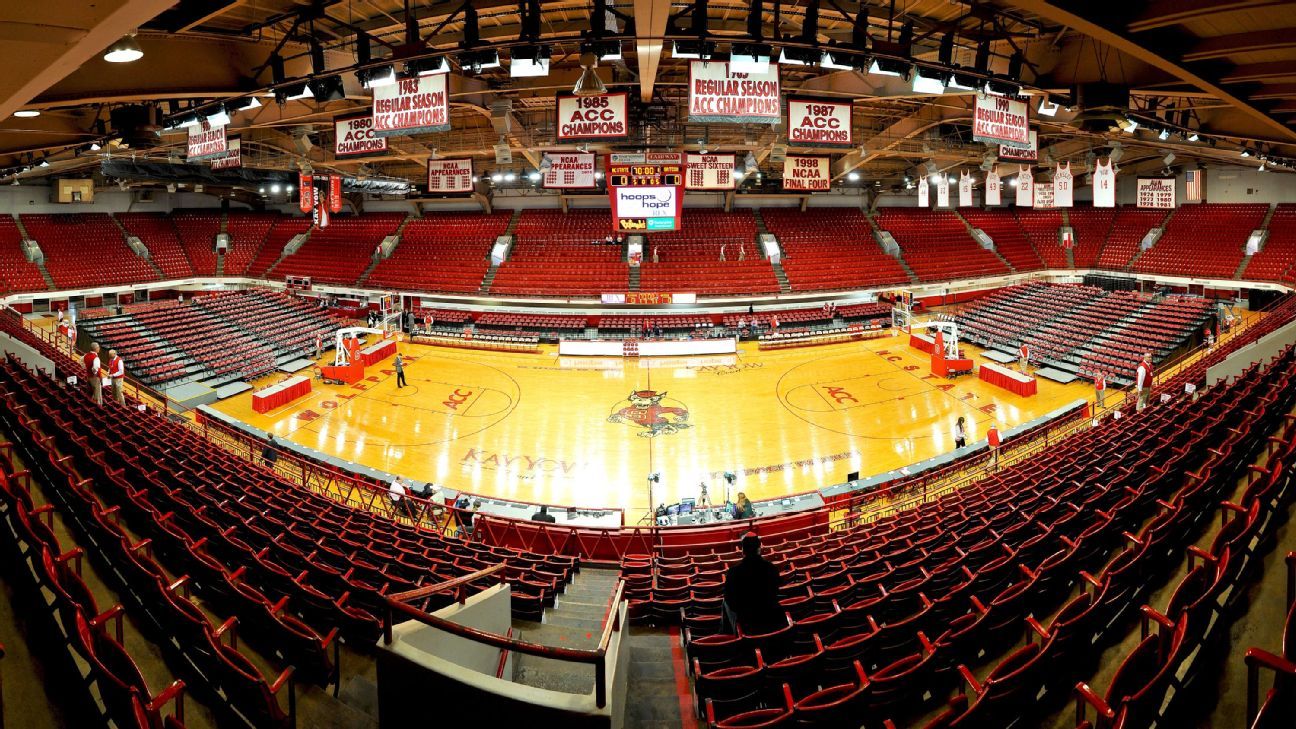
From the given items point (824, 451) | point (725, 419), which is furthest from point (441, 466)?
point (824, 451)

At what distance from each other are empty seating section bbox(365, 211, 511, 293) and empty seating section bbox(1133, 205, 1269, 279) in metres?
38.3

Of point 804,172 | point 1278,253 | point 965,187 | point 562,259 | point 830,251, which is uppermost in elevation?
point 804,172

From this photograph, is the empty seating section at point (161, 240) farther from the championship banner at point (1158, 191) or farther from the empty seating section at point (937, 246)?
the championship banner at point (1158, 191)

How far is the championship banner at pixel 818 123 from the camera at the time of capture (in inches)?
563

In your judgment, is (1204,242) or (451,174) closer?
(451,174)

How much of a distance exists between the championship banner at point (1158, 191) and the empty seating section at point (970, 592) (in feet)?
68.8

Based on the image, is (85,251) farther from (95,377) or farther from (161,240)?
(95,377)

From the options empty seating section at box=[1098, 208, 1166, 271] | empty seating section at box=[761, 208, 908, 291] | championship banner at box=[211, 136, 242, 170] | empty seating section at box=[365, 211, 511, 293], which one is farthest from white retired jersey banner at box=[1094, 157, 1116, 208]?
empty seating section at box=[365, 211, 511, 293]

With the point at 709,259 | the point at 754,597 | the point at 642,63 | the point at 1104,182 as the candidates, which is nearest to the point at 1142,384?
the point at 1104,182

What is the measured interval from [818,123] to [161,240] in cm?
4207

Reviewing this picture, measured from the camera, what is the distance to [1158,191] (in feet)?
86.1

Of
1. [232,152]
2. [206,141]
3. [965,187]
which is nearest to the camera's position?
[206,141]

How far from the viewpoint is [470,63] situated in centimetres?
1012

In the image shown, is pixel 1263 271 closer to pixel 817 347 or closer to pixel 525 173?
pixel 817 347
